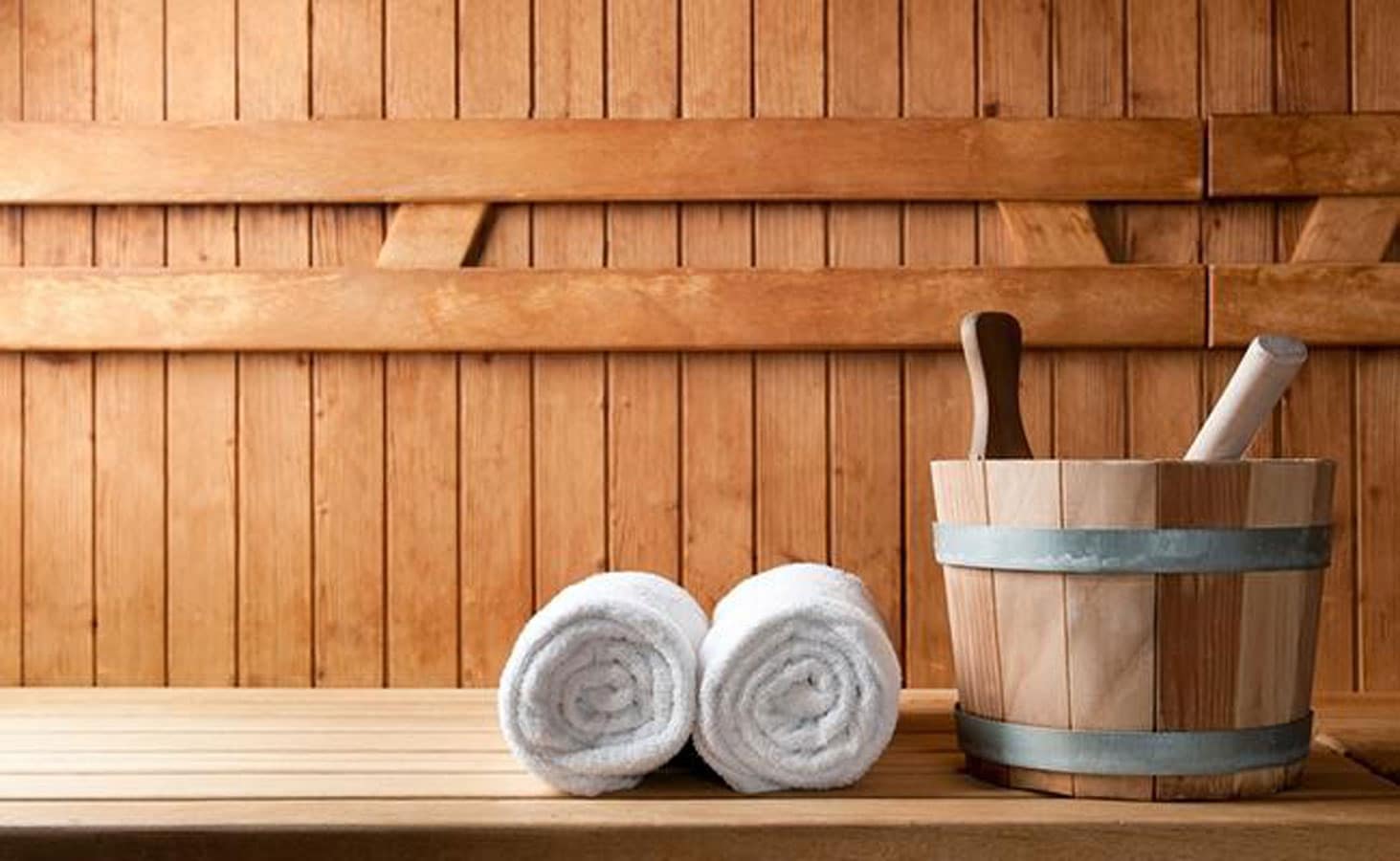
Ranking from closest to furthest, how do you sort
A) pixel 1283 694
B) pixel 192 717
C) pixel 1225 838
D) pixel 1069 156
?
pixel 1225 838 < pixel 1283 694 < pixel 192 717 < pixel 1069 156

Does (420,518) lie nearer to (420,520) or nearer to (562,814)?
(420,520)

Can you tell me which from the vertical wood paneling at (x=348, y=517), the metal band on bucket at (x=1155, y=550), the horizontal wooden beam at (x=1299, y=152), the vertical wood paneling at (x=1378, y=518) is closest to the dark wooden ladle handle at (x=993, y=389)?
the metal band on bucket at (x=1155, y=550)

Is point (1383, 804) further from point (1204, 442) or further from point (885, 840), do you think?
point (885, 840)

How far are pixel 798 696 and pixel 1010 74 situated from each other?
122 cm

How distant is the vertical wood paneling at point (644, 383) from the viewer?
2379mm

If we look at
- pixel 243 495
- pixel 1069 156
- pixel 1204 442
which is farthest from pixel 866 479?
pixel 243 495

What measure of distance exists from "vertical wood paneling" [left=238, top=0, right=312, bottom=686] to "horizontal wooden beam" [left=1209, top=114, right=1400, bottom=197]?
4.67ft

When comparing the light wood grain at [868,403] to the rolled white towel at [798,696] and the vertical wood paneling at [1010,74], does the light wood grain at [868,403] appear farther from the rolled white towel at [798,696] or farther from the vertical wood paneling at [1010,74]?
the rolled white towel at [798,696]

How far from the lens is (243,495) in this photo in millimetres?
2393

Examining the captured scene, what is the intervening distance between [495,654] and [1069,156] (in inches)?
45.9

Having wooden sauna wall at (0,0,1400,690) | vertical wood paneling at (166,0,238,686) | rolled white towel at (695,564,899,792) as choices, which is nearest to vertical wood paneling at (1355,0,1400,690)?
wooden sauna wall at (0,0,1400,690)

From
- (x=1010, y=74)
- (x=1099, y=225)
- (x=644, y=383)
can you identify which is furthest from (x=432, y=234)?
(x=1099, y=225)

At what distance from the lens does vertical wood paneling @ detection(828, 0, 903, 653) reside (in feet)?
7.79

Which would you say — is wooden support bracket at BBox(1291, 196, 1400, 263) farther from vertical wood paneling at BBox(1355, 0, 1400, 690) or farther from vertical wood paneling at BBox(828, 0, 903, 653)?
vertical wood paneling at BBox(828, 0, 903, 653)
